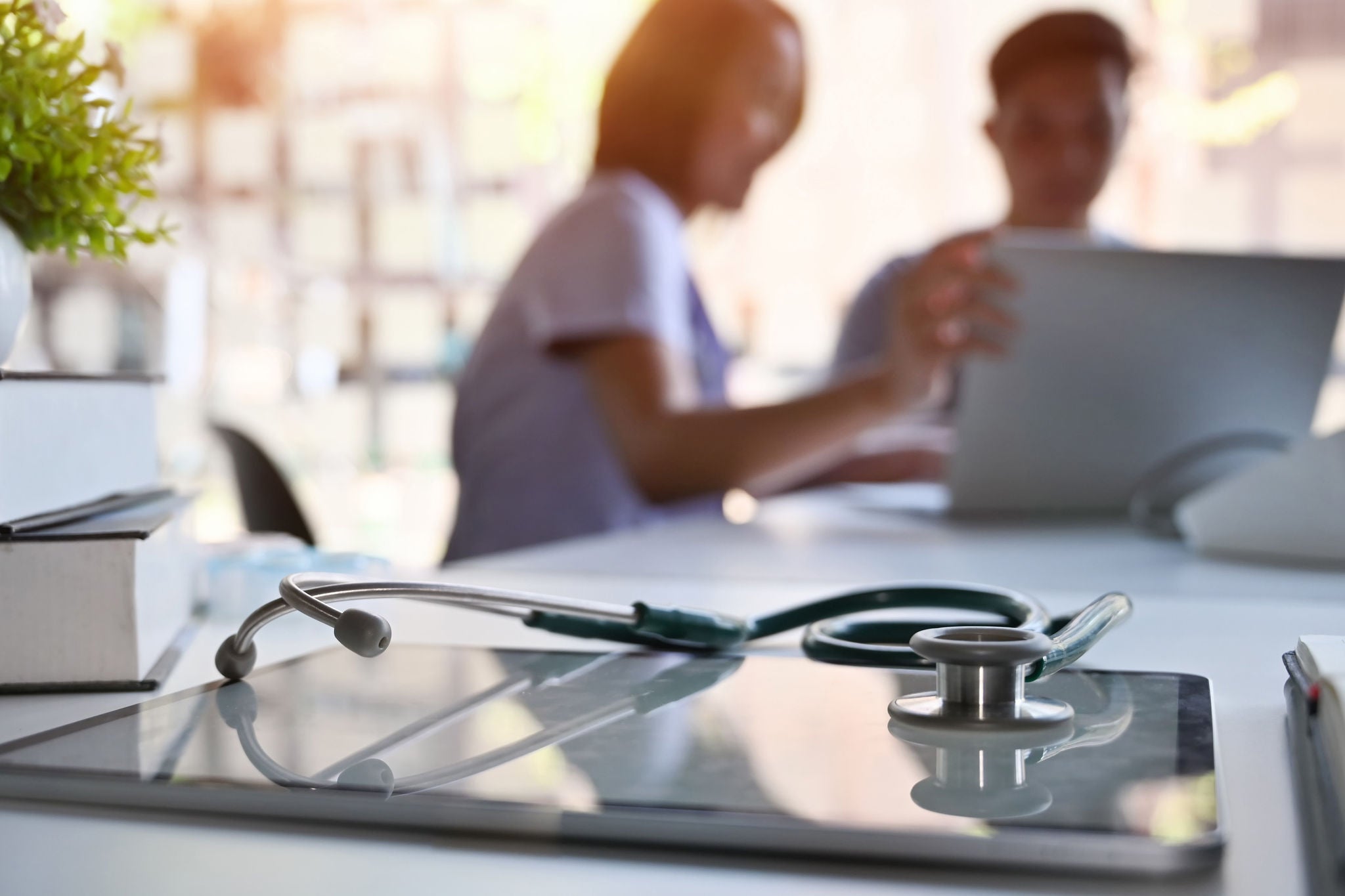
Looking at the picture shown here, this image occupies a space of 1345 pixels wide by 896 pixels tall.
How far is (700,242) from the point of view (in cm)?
178

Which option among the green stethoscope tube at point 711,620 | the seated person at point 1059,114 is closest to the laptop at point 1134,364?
the green stethoscope tube at point 711,620

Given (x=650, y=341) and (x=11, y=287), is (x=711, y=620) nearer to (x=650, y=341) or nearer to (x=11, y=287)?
(x=11, y=287)

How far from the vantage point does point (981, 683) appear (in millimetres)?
305

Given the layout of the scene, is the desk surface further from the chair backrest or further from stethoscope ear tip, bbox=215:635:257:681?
the chair backrest

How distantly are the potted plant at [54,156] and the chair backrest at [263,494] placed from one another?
2.93ft

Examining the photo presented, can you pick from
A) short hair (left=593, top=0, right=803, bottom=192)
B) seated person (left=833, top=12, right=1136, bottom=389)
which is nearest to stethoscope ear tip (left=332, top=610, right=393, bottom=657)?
short hair (left=593, top=0, right=803, bottom=192)

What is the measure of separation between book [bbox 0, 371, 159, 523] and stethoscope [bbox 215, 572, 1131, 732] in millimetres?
86

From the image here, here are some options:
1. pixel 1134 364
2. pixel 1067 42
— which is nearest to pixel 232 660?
pixel 1134 364

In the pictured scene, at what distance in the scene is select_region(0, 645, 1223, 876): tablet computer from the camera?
224mm

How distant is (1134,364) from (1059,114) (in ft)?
3.41

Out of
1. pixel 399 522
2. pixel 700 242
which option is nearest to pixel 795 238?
pixel 399 522

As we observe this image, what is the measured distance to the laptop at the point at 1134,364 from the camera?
960 mm

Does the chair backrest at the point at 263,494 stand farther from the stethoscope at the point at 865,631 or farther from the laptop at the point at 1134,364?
the stethoscope at the point at 865,631

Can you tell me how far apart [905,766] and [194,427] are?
348cm
